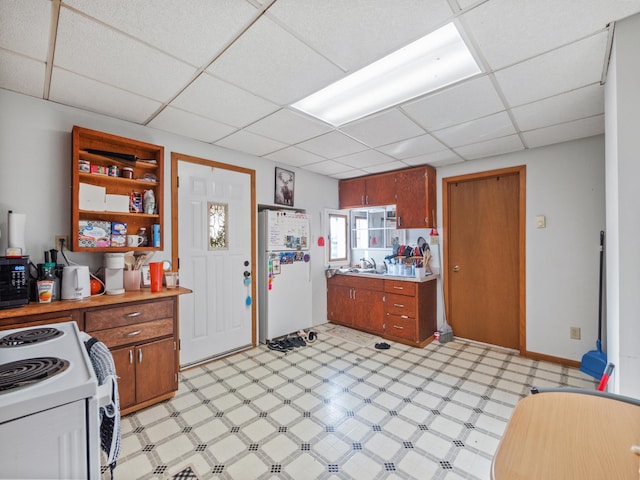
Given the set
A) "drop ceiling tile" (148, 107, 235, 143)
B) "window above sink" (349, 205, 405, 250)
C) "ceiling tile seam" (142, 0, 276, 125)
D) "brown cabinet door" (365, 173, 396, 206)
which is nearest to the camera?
"ceiling tile seam" (142, 0, 276, 125)

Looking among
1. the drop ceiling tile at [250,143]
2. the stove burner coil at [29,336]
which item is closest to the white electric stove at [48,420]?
the stove burner coil at [29,336]

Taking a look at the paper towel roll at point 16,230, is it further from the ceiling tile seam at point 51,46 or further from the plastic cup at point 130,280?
the ceiling tile seam at point 51,46

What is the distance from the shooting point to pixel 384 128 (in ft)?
8.63

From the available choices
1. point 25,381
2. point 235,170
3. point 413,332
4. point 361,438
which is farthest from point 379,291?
point 25,381

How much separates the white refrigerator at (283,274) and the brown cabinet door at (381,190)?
1078 millimetres

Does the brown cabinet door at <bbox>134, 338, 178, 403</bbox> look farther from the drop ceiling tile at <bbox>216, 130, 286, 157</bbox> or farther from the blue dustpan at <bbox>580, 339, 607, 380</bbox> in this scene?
the blue dustpan at <bbox>580, 339, 607, 380</bbox>

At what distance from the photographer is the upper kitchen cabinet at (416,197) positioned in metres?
3.84

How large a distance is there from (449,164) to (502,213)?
0.92 metres

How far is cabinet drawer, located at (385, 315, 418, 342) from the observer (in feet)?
11.7

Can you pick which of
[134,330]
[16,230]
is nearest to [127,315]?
[134,330]

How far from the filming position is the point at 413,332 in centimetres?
357

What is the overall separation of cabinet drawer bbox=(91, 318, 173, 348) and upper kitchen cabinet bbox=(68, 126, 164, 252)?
66 centimetres

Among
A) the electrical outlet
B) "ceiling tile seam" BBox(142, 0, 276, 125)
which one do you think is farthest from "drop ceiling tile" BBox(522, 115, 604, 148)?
the electrical outlet

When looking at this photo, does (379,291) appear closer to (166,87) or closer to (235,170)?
(235,170)
